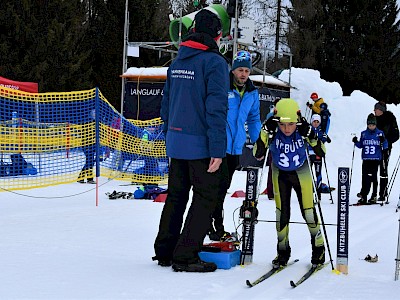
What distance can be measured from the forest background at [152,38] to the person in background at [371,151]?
1317 cm

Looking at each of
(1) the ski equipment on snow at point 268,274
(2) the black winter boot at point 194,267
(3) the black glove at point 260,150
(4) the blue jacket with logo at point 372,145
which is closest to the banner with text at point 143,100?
(4) the blue jacket with logo at point 372,145

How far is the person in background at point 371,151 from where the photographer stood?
11.6 meters

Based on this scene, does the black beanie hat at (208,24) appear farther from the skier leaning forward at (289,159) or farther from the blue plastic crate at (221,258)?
the blue plastic crate at (221,258)

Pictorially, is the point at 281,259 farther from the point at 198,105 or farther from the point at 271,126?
the point at 198,105

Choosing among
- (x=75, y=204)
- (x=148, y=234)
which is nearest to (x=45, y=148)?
(x=75, y=204)

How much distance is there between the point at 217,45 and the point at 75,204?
5551 millimetres

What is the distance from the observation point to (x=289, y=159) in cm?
558

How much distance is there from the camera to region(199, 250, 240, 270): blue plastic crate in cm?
550

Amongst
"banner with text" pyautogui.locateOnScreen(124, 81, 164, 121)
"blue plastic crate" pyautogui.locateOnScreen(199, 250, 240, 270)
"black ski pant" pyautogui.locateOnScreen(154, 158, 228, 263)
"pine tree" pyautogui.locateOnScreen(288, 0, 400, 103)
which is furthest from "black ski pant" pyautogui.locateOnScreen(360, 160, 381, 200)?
"pine tree" pyautogui.locateOnScreen(288, 0, 400, 103)

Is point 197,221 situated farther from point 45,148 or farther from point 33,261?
point 45,148

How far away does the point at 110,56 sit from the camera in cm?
3209

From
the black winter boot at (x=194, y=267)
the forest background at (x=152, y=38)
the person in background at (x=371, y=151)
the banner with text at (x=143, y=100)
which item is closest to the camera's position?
the black winter boot at (x=194, y=267)

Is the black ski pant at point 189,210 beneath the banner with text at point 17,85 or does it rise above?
beneath

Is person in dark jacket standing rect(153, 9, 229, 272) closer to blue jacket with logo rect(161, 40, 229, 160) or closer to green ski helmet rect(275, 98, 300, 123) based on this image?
blue jacket with logo rect(161, 40, 229, 160)
